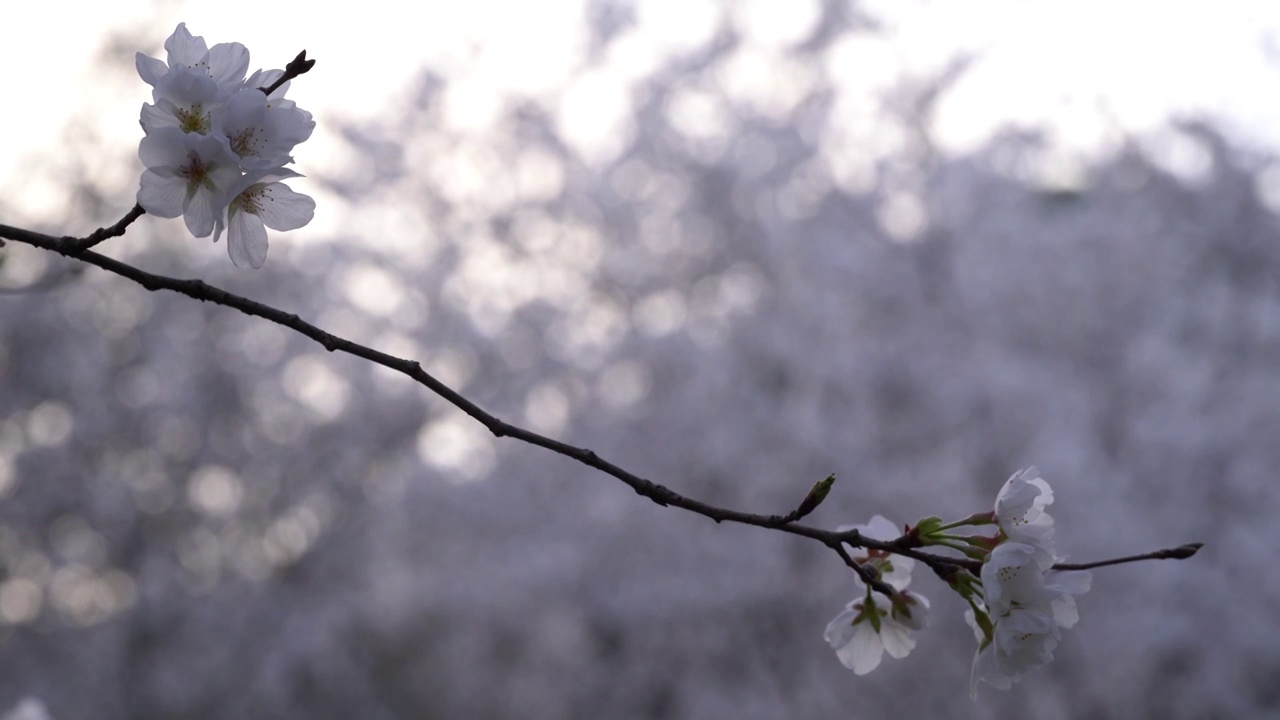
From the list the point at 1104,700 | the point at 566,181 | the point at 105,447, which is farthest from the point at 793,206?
the point at 105,447

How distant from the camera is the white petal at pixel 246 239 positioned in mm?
566

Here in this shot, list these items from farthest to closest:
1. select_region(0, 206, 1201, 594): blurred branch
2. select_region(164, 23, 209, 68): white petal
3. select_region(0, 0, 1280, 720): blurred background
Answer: select_region(0, 0, 1280, 720): blurred background, select_region(164, 23, 209, 68): white petal, select_region(0, 206, 1201, 594): blurred branch

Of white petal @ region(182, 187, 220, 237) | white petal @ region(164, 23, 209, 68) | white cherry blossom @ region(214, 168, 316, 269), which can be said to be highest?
white petal @ region(164, 23, 209, 68)

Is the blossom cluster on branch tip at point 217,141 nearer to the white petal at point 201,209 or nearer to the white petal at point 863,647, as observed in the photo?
the white petal at point 201,209

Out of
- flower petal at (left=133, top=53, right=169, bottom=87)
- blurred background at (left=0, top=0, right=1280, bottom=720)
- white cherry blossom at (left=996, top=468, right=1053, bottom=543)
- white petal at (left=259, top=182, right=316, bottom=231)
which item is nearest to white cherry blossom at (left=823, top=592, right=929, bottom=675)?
white cherry blossom at (left=996, top=468, right=1053, bottom=543)

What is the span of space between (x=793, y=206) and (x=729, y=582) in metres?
1.69

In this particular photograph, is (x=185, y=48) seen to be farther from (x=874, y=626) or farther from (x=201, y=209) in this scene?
(x=874, y=626)

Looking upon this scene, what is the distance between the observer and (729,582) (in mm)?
4121

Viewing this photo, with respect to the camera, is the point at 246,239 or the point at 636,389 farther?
the point at 636,389

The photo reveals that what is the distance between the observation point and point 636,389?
4273mm

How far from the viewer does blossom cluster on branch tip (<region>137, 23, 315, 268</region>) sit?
1.68 feet

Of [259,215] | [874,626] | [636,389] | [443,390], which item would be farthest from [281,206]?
[636,389]

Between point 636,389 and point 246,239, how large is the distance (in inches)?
146

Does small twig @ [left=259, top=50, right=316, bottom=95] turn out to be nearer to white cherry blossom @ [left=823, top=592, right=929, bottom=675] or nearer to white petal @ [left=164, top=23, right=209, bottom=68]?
white petal @ [left=164, top=23, right=209, bottom=68]
